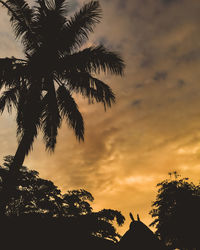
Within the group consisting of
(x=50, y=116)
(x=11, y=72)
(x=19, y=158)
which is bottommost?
(x=19, y=158)

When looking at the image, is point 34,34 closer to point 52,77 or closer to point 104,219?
point 52,77

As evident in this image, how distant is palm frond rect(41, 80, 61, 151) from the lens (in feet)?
28.4

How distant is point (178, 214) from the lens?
24844 millimetres

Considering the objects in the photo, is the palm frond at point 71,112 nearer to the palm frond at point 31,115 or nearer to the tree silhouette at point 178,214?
the palm frond at point 31,115

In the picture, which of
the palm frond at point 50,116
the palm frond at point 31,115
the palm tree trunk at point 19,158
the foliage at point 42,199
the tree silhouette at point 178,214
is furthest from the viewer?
the tree silhouette at point 178,214

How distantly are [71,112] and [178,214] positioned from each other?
22.0m

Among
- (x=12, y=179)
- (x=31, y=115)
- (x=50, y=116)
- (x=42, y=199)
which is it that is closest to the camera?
(x=12, y=179)

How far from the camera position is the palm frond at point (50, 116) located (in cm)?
865

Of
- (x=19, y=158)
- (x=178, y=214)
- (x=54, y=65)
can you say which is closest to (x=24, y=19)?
(x=54, y=65)

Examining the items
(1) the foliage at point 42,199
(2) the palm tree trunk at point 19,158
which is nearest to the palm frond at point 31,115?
(2) the palm tree trunk at point 19,158

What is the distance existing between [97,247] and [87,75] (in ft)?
24.3

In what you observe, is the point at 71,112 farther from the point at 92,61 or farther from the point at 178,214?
the point at 178,214

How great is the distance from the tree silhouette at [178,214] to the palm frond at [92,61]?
70.9 feet

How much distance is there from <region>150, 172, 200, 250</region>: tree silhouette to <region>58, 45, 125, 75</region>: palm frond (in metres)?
21.6
